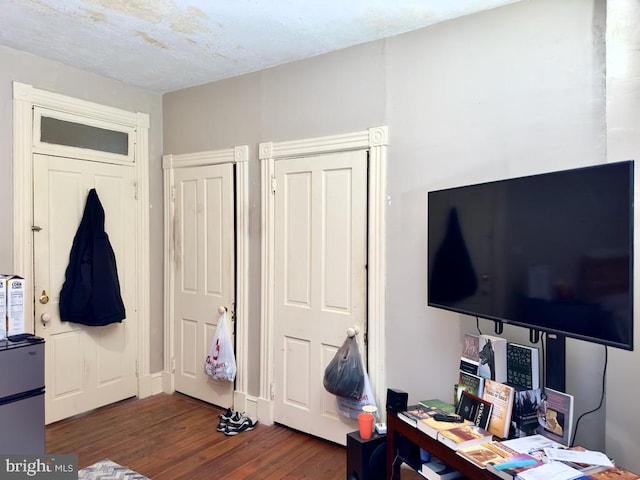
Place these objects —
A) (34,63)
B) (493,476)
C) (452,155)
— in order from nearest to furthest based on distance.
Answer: (493,476) → (452,155) → (34,63)

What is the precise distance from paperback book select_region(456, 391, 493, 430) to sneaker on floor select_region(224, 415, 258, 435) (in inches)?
65.5

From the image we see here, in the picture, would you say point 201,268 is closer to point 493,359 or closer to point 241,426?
point 241,426

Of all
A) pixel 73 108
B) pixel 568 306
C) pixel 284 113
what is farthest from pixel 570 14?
pixel 73 108

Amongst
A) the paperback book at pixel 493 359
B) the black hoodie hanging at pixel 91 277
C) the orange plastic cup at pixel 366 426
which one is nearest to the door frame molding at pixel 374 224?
the orange plastic cup at pixel 366 426

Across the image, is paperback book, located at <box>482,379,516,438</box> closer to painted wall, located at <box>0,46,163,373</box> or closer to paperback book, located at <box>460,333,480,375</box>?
paperback book, located at <box>460,333,480,375</box>

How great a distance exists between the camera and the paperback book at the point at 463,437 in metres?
1.79

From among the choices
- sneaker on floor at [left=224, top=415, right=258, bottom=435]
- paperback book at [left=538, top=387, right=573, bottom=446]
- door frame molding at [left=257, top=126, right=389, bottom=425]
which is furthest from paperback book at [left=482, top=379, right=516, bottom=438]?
sneaker on floor at [left=224, top=415, right=258, bottom=435]

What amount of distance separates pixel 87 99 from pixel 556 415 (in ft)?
11.7

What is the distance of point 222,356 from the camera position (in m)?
3.38

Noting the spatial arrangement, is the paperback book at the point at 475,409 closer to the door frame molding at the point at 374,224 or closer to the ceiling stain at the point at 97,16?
the door frame molding at the point at 374,224

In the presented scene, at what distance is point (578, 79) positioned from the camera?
80.9 inches

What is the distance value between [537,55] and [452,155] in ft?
2.00

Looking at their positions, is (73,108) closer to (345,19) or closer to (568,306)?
(345,19)

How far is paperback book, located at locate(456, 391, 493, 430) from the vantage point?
1923 millimetres
